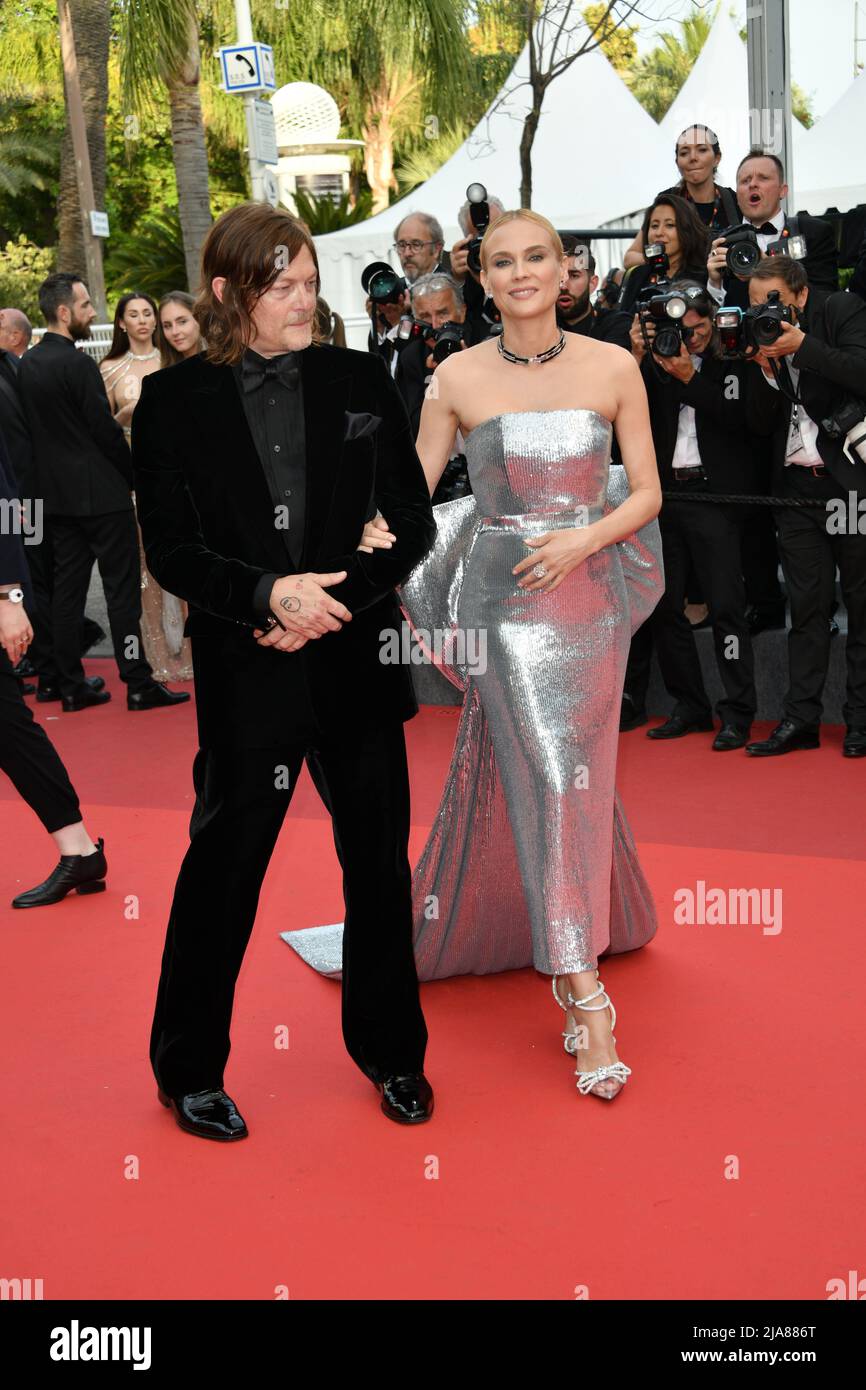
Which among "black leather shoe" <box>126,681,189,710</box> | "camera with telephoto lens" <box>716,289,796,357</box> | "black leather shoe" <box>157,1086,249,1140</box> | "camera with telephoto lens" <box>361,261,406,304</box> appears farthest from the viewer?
"black leather shoe" <box>126,681,189,710</box>

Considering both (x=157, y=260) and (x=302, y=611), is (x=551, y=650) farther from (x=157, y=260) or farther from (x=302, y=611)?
(x=157, y=260)

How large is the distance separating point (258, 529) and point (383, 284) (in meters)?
4.67

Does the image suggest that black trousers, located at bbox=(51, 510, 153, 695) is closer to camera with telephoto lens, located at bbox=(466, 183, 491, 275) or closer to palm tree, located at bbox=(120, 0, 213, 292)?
camera with telephoto lens, located at bbox=(466, 183, 491, 275)

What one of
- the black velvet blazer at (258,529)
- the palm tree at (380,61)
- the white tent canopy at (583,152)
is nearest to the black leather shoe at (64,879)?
the black velvet blazer at (258,529)

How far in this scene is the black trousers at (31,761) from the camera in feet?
15.2

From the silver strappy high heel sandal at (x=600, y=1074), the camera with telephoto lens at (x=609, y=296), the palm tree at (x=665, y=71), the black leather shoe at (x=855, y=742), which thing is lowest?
the black leather shoe at (x=855, y=742)

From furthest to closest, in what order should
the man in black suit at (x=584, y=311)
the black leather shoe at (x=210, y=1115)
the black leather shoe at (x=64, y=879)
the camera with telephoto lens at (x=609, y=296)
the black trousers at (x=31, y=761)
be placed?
the camera with telephoto lens at (x=609, y=296) < the man in black suit at (x=584, y=311) < the black leather shoe at (x=64, y=879) < the black trousers at (x=31, y=761) < the black leather shoe at (x=210, y=1115)

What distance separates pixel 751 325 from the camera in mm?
5566

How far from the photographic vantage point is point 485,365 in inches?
138

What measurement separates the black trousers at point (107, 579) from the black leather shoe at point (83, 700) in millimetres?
301

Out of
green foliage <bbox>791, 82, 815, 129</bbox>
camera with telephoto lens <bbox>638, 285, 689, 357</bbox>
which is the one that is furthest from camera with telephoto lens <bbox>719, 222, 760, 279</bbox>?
green foliage <bbox>791, 82, 815, 129</bbox>

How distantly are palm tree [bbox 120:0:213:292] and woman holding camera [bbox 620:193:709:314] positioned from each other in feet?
28.6

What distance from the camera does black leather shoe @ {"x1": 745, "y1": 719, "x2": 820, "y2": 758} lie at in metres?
6.06

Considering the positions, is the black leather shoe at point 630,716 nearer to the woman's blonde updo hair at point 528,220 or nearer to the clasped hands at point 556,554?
the clasped hands at point 556,554
